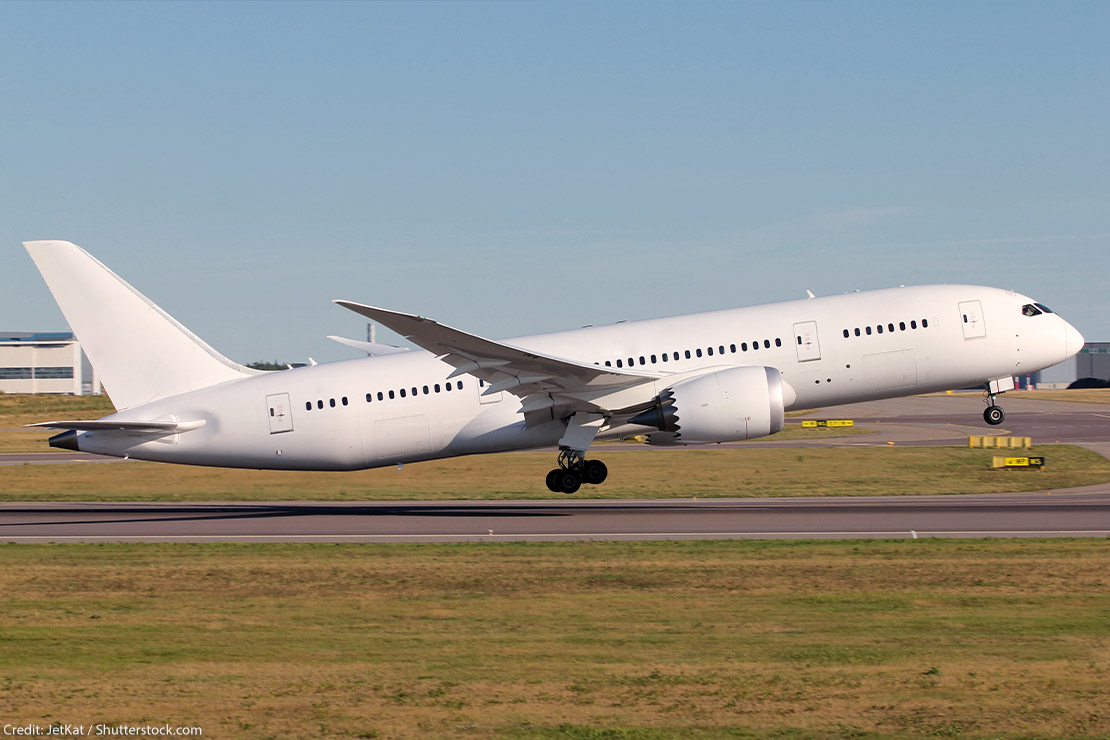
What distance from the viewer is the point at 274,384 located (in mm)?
37344

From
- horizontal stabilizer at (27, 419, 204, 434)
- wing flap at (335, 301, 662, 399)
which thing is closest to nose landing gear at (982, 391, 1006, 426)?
wing flap at (335, 301, 662, 399)

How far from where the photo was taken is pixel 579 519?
120 feet

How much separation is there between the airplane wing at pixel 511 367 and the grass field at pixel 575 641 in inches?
251

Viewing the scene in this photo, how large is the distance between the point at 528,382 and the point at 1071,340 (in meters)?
18.0

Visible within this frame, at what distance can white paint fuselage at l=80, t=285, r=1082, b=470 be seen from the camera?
3591cm

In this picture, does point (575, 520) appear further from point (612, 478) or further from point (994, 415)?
point (994, 415)

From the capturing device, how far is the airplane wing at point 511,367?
105ft

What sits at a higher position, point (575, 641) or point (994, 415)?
point (994, 415)

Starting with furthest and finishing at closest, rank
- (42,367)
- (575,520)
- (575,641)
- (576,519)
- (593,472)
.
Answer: (42,367)
(593,472)
(576,519)
(575,520)
(575,641)

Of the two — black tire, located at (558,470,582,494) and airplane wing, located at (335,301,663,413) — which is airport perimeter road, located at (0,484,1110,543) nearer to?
black tire, located at (558,470,582,494)

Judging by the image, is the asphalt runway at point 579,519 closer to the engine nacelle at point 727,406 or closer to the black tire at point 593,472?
the black tire at point 593,472

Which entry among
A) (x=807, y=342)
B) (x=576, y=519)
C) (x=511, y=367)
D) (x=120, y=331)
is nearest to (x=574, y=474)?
(x=576, y=519)

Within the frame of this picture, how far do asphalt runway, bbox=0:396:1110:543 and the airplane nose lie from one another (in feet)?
17.2

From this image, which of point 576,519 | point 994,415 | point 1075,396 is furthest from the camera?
point 1075,396
